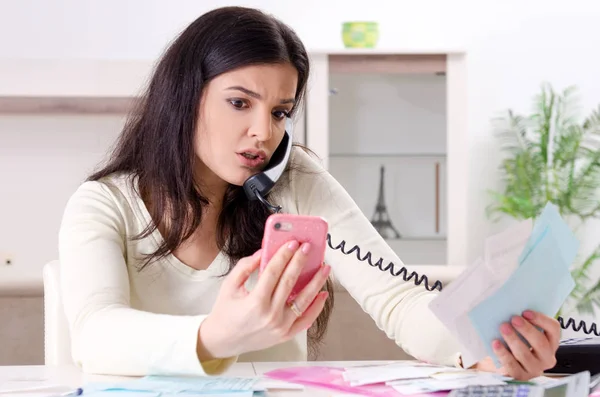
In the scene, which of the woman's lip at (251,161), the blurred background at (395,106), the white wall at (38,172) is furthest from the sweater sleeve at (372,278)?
the white wall at (38,172)

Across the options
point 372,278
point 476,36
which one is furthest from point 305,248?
point 476,36

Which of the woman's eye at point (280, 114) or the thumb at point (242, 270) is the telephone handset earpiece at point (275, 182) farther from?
the thumb at point (242, 270)

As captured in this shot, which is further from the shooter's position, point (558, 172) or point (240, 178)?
point (558, 172)

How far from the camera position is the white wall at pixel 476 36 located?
521cm

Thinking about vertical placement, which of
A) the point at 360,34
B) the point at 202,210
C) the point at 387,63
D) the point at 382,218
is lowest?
the point at 382,218

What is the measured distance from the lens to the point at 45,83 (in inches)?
183

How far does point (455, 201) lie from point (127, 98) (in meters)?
1.87

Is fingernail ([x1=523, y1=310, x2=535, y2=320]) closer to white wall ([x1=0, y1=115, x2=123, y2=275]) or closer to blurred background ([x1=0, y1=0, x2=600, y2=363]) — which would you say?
blurred background ([x1=0, y1=0, x2=600, y2=363])

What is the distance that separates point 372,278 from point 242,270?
0.57 meters

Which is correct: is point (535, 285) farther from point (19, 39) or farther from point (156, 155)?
point (19, 39)

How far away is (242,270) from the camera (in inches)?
44.6

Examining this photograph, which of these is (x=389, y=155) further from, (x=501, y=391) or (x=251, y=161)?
(x=501, y=391)

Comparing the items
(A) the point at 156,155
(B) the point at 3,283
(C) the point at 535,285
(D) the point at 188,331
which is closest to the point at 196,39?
(A) the point at 156,155

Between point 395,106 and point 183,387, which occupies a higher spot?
point 395,106
